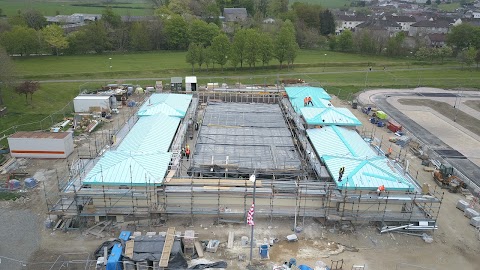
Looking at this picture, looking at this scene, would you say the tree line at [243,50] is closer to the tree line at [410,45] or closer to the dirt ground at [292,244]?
the tree line at [410,45]

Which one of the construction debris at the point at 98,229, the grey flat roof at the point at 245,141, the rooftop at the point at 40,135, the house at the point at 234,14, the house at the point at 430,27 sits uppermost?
the house at the point at 234,14

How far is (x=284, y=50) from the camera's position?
58375mm

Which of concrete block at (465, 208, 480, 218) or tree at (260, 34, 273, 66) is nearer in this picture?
concrete block at (465, 208, 480, 218)

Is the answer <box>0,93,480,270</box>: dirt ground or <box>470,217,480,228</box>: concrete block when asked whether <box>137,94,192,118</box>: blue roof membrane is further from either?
<box>470,217,480,228</box>: concrete block

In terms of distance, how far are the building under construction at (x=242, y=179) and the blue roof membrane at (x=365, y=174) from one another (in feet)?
0.19

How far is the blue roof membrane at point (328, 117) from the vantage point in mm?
29562

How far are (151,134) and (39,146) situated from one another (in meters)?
8.69

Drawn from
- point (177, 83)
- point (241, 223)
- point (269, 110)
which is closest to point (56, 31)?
point (177, 83)

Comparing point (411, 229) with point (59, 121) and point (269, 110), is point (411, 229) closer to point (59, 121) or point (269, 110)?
point (269, 110)

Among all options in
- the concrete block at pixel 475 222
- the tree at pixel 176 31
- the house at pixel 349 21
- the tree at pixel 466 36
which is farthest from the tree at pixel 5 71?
the house at pixel 349 21

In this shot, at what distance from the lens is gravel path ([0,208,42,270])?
17681 mm

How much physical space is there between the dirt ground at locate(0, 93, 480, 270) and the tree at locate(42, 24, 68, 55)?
49.0 metres

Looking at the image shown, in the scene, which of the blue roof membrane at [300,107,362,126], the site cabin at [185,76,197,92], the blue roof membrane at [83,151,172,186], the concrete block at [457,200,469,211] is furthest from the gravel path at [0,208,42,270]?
the concrete block at [457,200,469,211]

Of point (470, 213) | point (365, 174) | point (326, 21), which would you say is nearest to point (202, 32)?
point (326, 21)
